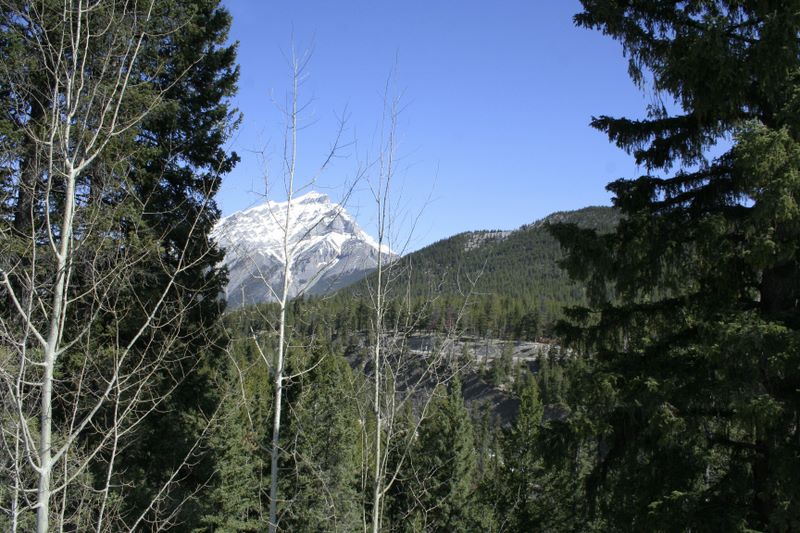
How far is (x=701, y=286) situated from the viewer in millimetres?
5367

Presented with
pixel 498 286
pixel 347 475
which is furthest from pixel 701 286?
pixel 498 286

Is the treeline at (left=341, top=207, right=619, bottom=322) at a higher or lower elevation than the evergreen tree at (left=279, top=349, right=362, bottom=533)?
higher

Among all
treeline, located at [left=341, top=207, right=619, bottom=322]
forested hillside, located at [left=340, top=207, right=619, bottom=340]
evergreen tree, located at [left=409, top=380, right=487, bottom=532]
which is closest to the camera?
forested hillside, located at [left=340, top=207, right=619, bottom=340]

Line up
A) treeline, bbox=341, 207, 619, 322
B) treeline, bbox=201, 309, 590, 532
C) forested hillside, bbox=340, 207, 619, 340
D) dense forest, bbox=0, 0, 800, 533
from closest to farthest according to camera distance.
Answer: dense forest, bbox=0, 0, 800, 533 → forested hillside, bbox=340, 207, 619, 340 → treeline, bbox=341, 207, 619, 322 → treeline, bbox=201, 309, 590, 532

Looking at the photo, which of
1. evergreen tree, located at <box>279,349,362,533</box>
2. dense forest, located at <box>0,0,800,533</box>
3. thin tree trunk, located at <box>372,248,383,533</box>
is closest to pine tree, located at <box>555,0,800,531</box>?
dense forest, located at <box>0,0,800,533</box>

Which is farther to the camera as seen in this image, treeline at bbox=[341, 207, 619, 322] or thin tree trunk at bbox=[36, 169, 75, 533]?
→ treeline at bbox=[341, 207, 619, 322]

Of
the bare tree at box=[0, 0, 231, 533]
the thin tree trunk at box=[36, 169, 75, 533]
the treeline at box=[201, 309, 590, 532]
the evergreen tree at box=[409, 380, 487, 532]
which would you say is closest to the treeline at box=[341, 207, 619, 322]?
the bare tree at box=[0, 0, 231, 533]

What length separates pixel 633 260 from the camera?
16.9 feet

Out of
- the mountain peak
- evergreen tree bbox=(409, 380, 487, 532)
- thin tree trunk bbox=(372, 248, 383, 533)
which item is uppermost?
the mountain peak

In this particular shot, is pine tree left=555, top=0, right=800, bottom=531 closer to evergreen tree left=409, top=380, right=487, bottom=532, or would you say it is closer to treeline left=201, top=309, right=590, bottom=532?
treeline left=201, top=309, right=590, bottom=532

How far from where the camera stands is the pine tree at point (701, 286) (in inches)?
166

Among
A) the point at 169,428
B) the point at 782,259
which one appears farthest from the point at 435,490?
the point at 782,259

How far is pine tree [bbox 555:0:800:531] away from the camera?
4.21 meters

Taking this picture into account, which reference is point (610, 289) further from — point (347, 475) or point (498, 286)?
point (498, 286)
